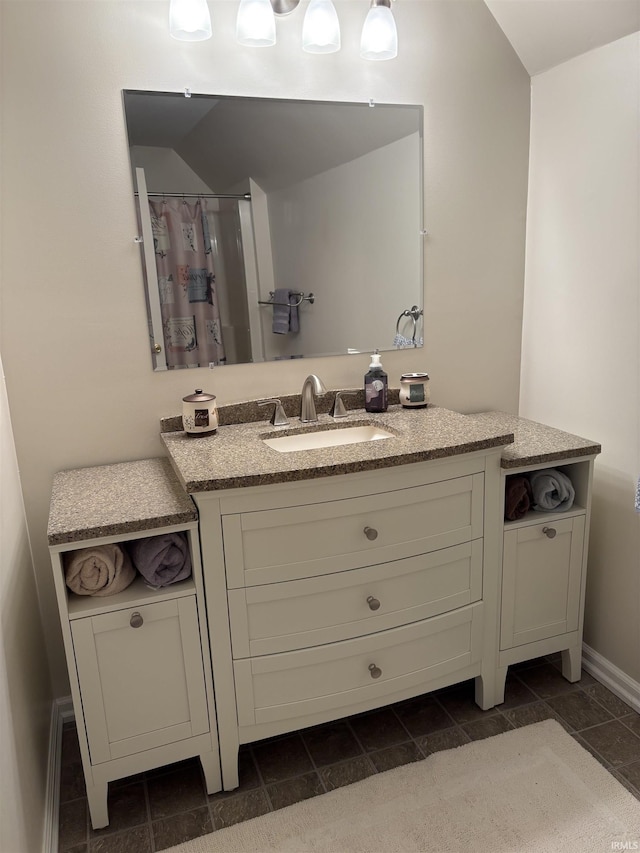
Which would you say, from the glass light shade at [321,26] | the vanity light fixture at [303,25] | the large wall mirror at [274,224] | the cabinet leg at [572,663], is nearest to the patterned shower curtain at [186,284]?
the large wall mirror at [274,224]

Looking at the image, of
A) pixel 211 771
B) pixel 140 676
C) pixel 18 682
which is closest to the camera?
pixel 18 682

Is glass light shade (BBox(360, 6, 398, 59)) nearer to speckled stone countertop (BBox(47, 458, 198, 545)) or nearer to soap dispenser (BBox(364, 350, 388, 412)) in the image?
soap dispenser (BBox(364, 350, 388, 412))

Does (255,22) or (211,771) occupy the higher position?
(255,22)

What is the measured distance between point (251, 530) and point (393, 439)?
461 mm

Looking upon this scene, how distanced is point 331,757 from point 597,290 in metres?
1.59

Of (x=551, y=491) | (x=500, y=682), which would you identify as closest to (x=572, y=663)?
(x=500, y=682)

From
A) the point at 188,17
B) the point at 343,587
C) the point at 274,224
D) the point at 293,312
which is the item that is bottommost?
the point at 343,587

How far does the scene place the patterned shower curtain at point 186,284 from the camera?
1.79 m

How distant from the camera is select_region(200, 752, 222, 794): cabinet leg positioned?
5.43 feet

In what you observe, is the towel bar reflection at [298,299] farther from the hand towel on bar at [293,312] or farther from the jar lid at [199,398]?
the jar lid at [199,398]

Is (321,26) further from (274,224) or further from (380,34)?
(274,224)

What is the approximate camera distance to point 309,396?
6.36 ft

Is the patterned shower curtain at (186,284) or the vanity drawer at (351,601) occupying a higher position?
the patterned shower curtain at (186,284)

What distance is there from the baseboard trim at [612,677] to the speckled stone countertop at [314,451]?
92 cm
